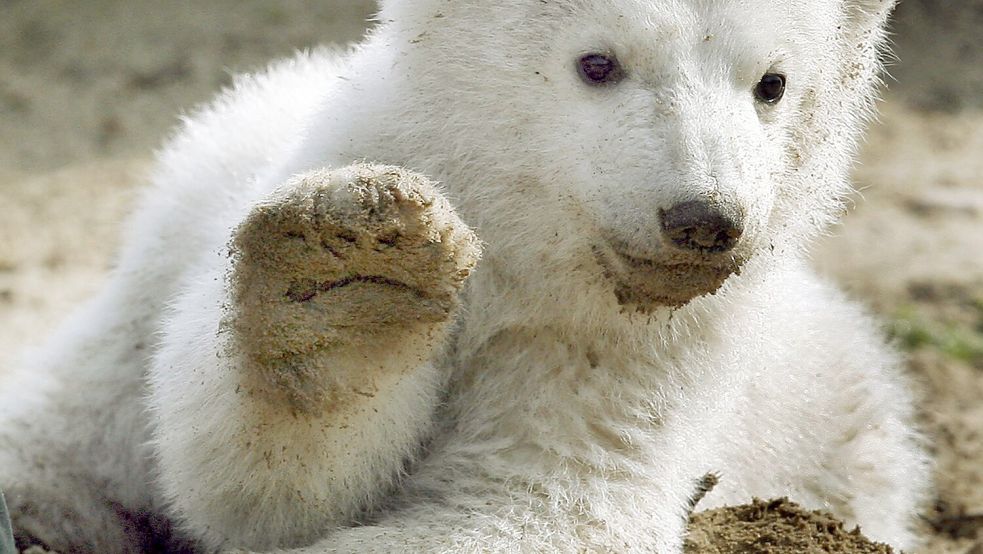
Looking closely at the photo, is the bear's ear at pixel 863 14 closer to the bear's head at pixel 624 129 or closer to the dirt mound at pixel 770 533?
the bear's head at pixel 624 129

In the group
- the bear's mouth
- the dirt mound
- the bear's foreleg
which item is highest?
the bear's mouth

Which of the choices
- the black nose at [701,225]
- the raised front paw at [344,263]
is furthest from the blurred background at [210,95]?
the raised front paw at [344,263]

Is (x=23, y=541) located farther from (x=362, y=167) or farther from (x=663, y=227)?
(x=663, y=227)

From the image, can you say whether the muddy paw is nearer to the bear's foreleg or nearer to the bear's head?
the bear's foreleg

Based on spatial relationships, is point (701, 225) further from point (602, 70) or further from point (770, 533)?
point (770, 533)

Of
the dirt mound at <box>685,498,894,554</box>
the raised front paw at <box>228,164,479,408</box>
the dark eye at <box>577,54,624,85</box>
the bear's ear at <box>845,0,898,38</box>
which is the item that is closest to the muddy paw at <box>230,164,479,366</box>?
the raised front paw at <box>228,164,479,408</box>
